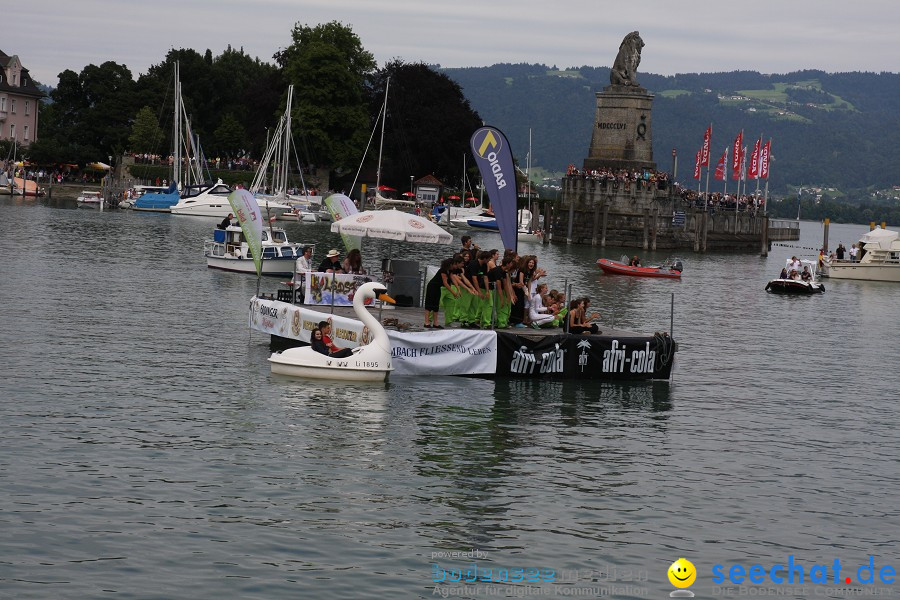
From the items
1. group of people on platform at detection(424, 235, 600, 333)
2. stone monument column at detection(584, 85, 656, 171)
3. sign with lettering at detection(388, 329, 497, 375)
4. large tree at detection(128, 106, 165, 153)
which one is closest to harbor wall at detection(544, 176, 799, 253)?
stone monument column at detection(584, 85, 656, 171)

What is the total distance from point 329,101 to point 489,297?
92803 mm

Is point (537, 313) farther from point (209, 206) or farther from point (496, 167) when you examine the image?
point (209, 206)

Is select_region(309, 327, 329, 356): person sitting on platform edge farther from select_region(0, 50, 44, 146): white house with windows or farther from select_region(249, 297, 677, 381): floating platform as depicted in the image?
select_region(0, 50, 44, 146): white house with windows

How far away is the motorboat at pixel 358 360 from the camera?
25.5 meters

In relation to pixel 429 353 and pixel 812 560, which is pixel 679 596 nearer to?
pixel 812 560

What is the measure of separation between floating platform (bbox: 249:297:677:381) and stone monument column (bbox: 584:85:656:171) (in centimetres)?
6561

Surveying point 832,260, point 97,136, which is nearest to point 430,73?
point 97,136

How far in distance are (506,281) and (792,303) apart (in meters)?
30.6

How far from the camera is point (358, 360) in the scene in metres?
25.5

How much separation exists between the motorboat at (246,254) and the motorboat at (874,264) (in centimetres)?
3276

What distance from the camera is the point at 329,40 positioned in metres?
121

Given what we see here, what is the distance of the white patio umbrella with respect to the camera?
102ft

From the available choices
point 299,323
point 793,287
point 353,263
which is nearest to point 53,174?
point 793,287

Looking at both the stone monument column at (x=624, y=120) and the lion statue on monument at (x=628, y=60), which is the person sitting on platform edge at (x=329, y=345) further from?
the lion statue on monument at (x=628, y=60)
